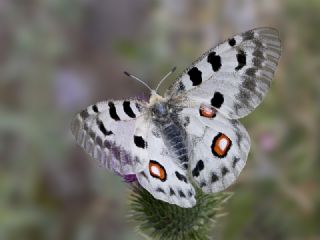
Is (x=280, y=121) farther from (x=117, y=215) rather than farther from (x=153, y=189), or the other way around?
(x=153, y=189)

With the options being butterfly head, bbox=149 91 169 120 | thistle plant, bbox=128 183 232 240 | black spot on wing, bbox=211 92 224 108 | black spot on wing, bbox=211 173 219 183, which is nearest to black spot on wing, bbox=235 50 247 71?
black spot on wing, bbox=211 92 224 108

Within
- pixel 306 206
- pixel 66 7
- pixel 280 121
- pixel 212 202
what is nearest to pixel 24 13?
pixel 66 7

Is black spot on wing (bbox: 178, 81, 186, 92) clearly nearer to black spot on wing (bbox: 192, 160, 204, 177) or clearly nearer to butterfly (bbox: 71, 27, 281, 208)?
butterfly (bbox: 71, 27, 281, 208)

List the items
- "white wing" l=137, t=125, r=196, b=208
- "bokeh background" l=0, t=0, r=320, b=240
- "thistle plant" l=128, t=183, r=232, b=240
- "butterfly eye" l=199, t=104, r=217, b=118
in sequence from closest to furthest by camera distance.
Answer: "white wing" l=137, t=125, r=196, b=208
"butterfly eye" l=199, t=104, r=217, b=118
"thistle plant" l=128, t=183, r=232, b=240
"bokeh background" l=0, t=0, r=320, b=240

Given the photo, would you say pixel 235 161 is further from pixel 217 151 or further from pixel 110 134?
pixel 110 134

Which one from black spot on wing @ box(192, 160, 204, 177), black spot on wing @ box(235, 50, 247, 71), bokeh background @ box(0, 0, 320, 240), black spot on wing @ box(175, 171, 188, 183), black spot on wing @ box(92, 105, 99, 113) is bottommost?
black spot on wing @ box(175, 171, 188, 183)

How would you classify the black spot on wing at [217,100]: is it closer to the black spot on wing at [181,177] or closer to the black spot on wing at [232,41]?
the black spot on wing at [232,41]

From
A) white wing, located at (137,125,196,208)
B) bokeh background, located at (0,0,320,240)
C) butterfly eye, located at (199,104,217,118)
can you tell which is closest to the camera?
A: white wing, located at (137,125,196,208)
